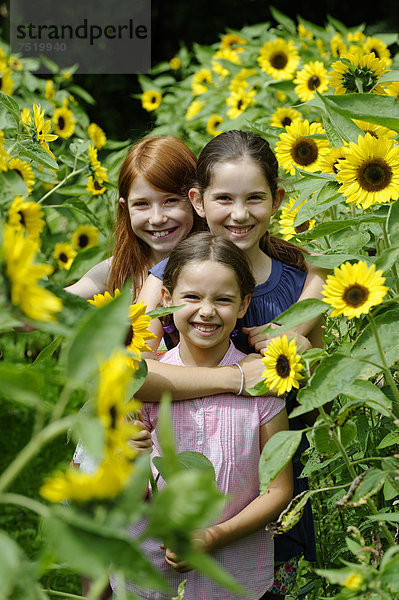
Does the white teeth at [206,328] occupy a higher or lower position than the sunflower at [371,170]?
lower

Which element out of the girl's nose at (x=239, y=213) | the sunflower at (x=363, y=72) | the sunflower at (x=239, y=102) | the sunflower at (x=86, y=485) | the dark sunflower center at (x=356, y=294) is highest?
the sunflower at (x=239, y=102)

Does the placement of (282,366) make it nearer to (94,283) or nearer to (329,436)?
(329,436)

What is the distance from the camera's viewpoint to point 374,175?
1414mm

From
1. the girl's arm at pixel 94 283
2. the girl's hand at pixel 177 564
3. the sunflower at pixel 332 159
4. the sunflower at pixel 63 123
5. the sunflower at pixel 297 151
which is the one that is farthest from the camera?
the sunflower at pixel 63 123

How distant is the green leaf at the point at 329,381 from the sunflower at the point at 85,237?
221 cm

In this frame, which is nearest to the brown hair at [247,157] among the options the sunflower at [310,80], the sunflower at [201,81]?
the sunflower at [310,80]

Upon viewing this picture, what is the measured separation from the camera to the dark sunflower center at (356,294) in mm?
1208

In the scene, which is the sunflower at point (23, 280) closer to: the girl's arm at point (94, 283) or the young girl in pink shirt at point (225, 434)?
the young girl in pink shirt at point (225, 434)

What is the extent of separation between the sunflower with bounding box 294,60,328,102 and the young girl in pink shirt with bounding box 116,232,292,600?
1.41 m

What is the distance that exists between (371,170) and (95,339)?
34.0 inches

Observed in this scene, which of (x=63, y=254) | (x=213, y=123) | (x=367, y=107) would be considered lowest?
(x=63, y=254)

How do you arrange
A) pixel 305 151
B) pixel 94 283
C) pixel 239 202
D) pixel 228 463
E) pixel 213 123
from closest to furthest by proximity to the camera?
1. pixel 228 463
2. pixel 239 202
3. pixel 305 151
4. pixel 94 283
5. pixel 213 123

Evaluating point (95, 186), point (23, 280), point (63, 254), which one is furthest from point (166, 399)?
point (63, 254)

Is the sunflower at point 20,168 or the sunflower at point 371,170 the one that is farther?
the sunflower at point 20,168
